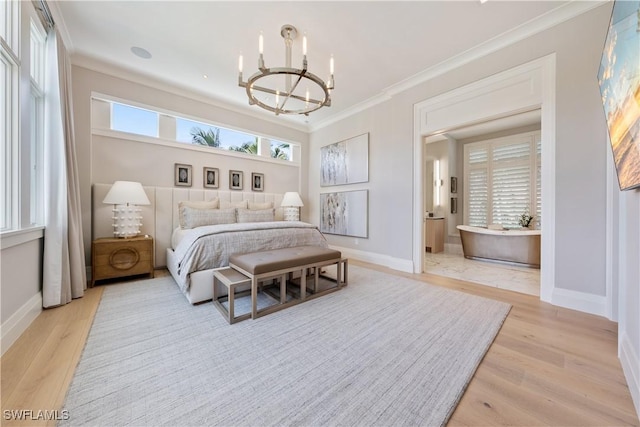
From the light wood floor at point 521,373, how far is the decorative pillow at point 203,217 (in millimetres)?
1554

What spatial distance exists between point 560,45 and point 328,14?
2.40m

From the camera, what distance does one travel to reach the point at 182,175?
13.3 ft

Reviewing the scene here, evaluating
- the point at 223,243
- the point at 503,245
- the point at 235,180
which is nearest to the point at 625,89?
the point at 223,243

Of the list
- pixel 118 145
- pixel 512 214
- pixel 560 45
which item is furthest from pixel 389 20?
pixel 512 214

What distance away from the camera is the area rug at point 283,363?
44.5 inches

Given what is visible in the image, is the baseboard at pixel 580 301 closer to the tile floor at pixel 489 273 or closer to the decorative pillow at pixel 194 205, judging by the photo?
the tile floor at pixel 489 273

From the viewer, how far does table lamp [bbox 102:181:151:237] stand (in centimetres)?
300

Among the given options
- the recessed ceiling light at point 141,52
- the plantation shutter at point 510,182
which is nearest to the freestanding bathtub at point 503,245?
the plantation shutter at point 510,182

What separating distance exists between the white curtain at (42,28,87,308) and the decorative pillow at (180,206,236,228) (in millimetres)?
1197

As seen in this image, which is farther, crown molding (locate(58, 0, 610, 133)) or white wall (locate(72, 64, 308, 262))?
white wall (locate(72, 64, 308, 262))

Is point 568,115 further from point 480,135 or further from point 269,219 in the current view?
point 269,219

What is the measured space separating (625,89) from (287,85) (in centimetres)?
238

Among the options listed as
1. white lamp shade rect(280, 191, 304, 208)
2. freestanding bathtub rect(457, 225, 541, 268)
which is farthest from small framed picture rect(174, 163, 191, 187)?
freestanding bathtub rect(457, 225, 541, 268)

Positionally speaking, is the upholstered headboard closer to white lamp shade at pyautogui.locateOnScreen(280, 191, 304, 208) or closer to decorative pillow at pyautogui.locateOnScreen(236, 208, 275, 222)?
decorative pillow at pyautogui.locateOnScreen(236, 208, 275, 222)
